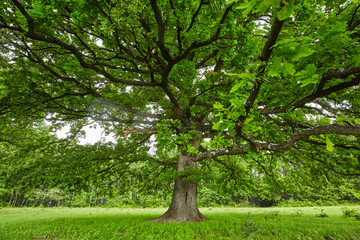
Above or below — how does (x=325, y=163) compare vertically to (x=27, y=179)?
above

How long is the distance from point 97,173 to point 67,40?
7254 millimetres

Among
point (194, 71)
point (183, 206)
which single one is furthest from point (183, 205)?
point (194, 71)

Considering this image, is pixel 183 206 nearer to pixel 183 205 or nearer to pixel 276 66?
pixel 183 205

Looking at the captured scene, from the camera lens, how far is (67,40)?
7.04m

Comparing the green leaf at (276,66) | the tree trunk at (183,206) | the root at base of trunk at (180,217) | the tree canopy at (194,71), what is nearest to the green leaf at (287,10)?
the tree canopy at (194,71)

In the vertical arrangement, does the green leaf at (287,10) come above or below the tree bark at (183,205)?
above

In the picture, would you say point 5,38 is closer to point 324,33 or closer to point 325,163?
point 324,33

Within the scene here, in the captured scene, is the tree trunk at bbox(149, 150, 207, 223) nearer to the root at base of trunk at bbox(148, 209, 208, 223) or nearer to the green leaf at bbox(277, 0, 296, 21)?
the root at base of trunk at bbox(148, 209, 208, 223)

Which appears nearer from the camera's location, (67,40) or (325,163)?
(67,40)

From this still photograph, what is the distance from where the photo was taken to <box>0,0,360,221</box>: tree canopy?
8.78 feet

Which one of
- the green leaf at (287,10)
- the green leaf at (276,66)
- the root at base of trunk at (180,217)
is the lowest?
the root at base of trunk at (180,217)

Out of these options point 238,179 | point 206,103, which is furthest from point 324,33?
point 238,179

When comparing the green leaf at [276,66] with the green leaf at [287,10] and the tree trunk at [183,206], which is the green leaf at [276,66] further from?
the tree trunk at [183,206]

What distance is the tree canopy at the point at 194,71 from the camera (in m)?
2.68
